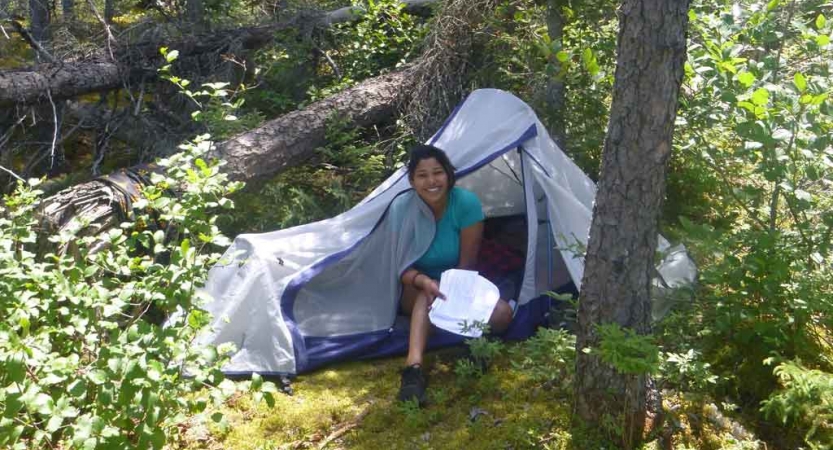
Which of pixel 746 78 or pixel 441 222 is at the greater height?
pixel 746 78

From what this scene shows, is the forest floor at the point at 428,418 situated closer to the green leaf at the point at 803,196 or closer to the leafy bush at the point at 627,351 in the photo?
the leafy bush at the point at 627,351

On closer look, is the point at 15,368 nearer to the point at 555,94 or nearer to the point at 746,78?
the point at 746,78

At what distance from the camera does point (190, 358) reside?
255 centimetres

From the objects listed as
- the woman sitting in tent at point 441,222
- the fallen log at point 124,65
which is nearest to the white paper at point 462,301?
the woman sitting in tent at point 441,222

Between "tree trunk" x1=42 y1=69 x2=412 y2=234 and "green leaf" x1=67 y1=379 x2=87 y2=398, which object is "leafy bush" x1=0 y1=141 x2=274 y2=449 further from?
"tree trunk" x1=42 y1=69 x2=412 y2=234

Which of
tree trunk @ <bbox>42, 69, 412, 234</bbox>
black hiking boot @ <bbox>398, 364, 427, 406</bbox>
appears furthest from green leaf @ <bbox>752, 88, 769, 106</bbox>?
tree trunk @ <bbox>42, 69, 412, 234</bbox>

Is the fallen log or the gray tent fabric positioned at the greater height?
the fallen log

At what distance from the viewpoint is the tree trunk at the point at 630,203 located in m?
2.75

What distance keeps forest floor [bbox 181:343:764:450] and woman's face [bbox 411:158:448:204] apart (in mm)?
935

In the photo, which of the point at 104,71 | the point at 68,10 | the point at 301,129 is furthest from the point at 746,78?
the point at 68,10

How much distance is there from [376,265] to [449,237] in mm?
512

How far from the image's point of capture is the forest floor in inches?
128

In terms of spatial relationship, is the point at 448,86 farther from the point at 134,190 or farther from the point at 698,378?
the point at 698,378

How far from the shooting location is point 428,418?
139 inches
